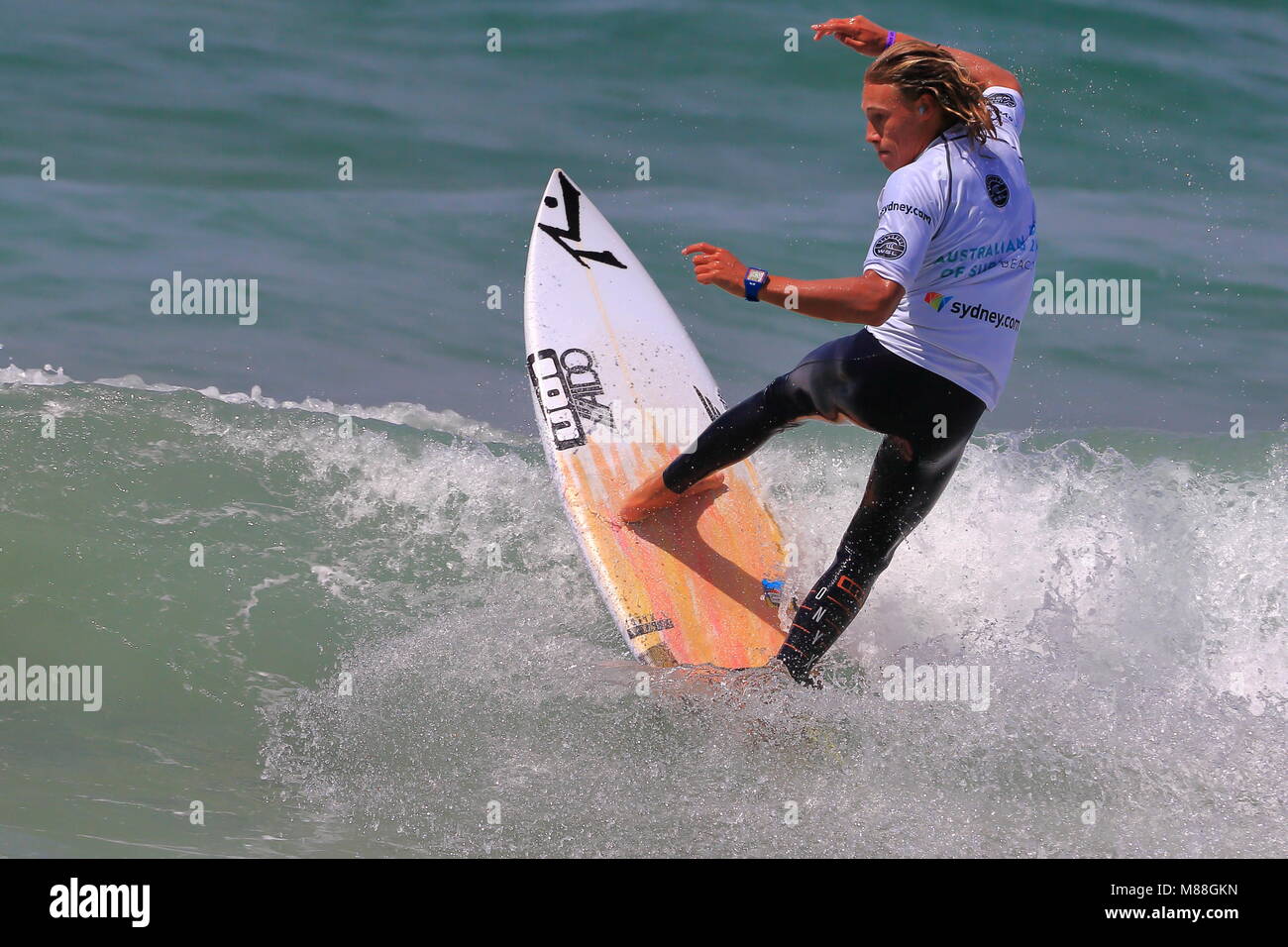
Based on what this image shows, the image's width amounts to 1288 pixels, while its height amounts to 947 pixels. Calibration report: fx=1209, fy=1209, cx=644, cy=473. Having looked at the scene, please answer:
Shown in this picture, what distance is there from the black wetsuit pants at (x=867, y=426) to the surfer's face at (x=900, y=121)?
1.91 ft

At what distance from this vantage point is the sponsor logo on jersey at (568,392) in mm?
5270

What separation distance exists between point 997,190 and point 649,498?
6.25ft

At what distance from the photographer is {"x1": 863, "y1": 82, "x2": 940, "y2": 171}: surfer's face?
11.7ft

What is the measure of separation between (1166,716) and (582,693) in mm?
1950

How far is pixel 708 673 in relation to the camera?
14.2 ft

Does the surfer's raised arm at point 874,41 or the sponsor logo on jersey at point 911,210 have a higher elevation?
the surfer's raised arm at point 874,41

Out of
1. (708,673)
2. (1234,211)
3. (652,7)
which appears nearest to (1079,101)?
(1234,211)

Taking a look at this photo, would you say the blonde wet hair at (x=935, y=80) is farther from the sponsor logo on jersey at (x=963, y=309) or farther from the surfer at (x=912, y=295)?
the sponsor logo on jersey at (x=963, y=309)

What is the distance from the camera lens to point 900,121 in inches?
141
